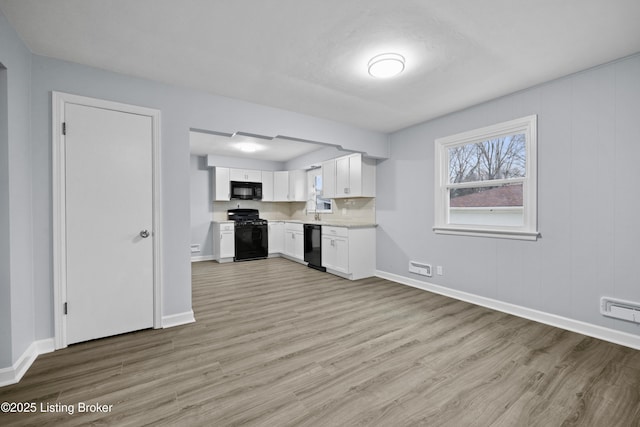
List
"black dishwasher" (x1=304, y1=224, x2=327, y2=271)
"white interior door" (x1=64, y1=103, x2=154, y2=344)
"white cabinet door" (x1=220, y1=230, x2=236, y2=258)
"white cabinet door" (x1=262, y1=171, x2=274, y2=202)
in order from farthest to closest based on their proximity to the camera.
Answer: "white cabinet door" (x1=262, y1=171, x2=274, y2=202) < "white cabinet door" (x1=220, y1=230, x2=236, y2=258) < "black dishwasher" (x1=304, y1=224, x2=327, y2=271) < "white interior door" (x1=64, y1=103, x2=154, y2=344)

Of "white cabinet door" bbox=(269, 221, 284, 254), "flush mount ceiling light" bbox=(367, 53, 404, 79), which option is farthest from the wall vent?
"white cabinet door" bbox=(269, 221, 284, 254)

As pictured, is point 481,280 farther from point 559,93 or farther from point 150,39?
point 150,39

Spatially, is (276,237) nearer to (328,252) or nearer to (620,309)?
(328,252)

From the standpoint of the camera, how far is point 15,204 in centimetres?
192

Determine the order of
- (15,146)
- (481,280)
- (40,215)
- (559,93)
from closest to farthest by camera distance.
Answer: (15,146)
(40,215)
(559,93)
(481,280)

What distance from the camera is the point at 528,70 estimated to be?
255 cm

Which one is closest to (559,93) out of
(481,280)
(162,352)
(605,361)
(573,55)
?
(573,55)

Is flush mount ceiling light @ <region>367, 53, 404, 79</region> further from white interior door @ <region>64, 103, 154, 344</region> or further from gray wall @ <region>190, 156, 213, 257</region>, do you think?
gray wall @ <region>190, 156, 213, 257</region>

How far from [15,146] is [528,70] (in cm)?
436

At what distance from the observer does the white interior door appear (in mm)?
2340

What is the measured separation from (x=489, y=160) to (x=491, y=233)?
36.5 inches

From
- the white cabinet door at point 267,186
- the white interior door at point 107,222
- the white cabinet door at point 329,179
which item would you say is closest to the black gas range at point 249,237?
the white cabinet door at point 267,186

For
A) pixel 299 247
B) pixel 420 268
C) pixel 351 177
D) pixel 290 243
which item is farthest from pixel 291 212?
pixel 420 268

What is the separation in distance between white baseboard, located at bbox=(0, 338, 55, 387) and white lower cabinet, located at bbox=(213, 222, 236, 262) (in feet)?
13.0
